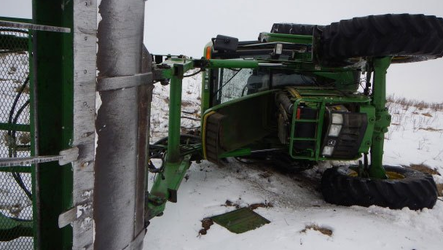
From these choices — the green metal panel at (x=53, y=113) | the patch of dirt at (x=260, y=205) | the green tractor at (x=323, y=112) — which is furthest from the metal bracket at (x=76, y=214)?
the patch of dirt at (x=260, y=205)

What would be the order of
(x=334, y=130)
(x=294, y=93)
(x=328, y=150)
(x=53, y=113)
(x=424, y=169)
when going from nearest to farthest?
(x=53, y=113) → (x=334, y=130) → (x=328, y=150) → (x=294, y=93) → (x=424, y=169)

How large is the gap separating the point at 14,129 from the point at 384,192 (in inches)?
136

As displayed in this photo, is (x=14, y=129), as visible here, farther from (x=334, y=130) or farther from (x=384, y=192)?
(x=384, y=192)

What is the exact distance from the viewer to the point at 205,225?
344 centimetres

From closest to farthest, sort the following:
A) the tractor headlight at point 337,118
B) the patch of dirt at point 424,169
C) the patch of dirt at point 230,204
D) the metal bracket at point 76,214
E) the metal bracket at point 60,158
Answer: the metal bracket at point 60,158
the metal bracket at point 76,214
the tractor headlight at point 337,118
the patch of dirt at point 230,204
the patch of dirt at point 424,169

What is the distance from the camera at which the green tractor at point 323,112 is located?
3.60 metres

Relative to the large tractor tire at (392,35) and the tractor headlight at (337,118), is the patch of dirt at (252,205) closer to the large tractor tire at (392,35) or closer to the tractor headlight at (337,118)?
the tractor headlight at (337,118)

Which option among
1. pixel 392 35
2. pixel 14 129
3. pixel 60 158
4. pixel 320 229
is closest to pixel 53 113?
pixel 60 158

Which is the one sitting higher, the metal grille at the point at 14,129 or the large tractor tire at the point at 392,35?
the large tractor tire at the point at 392,35

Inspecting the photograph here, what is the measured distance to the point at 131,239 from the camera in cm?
194

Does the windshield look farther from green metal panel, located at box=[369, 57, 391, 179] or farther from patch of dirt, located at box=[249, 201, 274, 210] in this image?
patch of dirt, located at box=[249, 201, 274, 210]

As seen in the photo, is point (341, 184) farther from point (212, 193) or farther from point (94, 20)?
point (94, 20)

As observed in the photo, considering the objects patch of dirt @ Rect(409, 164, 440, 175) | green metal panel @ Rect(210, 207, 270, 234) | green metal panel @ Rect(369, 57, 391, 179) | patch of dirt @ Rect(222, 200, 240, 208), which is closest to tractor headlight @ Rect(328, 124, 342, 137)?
green metal panel @ Rect(369, 57, 391, 179)

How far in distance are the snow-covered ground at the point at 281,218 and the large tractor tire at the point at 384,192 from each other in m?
0.09
